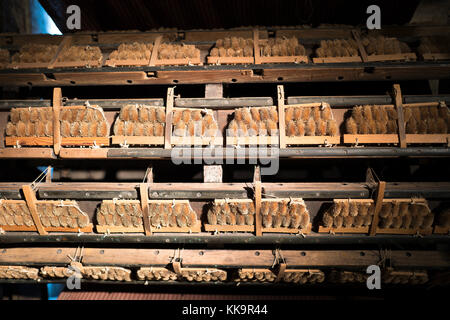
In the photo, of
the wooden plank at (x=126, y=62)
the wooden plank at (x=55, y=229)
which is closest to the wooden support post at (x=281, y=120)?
the wooden plank at (x=126, y=62)

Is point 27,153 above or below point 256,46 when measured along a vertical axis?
below

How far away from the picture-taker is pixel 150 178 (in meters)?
2.99

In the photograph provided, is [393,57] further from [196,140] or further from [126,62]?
[126,62]

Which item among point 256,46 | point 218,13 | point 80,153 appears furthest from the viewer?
point 218,13

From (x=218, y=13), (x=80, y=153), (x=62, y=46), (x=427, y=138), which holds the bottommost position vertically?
(x=80, y=153)

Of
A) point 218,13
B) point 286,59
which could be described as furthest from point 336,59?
point 218,13

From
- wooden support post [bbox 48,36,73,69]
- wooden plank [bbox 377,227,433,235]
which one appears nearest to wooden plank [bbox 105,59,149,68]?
wooden support post [bbox 48,36,73,69]

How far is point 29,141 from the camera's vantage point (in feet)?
9.38

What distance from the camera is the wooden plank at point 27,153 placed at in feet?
9.30

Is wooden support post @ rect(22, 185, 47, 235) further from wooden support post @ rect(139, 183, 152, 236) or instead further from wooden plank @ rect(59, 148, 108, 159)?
wooden support post @ rect(139, 183, 152, 236)

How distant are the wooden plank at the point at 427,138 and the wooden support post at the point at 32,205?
425cm

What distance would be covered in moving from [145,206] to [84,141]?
3.40 feet
